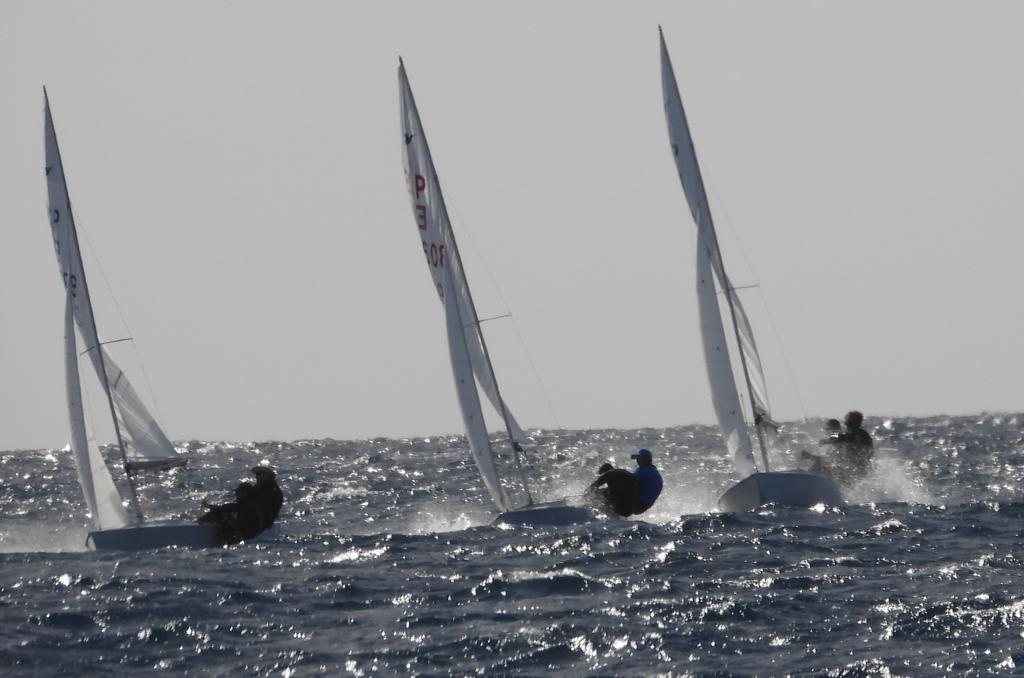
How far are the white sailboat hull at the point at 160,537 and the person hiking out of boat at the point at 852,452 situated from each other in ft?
25.0

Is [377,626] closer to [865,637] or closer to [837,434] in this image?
[865,637]

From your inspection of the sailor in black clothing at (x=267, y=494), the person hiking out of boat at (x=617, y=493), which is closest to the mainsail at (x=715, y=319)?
the person hiking out of boat at (x=617, y=493)

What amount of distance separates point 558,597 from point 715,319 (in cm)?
699

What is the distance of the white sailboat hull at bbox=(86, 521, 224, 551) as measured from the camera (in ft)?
51.4

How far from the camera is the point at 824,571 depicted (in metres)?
11.6

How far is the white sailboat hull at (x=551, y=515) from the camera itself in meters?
15.9

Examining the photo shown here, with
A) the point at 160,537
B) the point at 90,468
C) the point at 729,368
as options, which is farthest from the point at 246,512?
the point at 729,368

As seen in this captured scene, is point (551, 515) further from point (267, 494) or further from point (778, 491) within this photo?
point (267, 494)

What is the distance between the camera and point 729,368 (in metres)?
17.1

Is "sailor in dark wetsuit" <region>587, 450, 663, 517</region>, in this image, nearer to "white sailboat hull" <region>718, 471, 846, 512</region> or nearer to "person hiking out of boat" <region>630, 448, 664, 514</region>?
"person hiking out of boat" <region>630, 448, 664, 514</region>

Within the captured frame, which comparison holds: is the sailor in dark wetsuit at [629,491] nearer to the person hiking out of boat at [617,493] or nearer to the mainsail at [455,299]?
the person hiking out of boat at [617,493]

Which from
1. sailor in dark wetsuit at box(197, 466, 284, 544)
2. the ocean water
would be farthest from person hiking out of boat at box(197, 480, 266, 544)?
the ocean water

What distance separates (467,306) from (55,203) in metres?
5.00

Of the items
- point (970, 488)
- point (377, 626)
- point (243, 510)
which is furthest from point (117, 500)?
point (970, 488)
